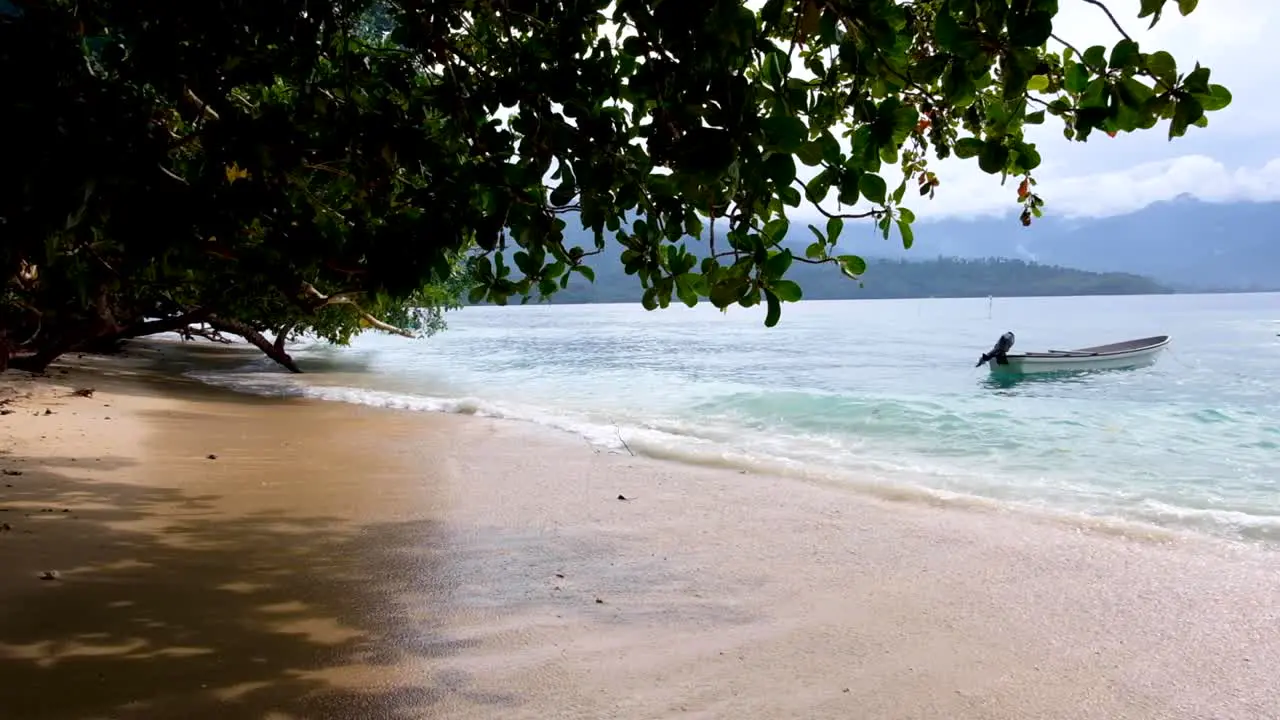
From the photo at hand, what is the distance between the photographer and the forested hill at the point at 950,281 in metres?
141

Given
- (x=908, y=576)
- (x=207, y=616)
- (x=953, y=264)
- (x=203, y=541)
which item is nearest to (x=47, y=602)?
(x=207, y=616)

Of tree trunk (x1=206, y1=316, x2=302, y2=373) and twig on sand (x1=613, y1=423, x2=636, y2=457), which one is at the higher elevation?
tree trunk (x1=206, y1=316, x2=302, y2=373)

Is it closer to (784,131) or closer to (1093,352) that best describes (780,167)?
(784,131)

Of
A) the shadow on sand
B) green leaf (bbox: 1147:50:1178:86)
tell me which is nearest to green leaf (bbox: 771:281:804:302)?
green leaf (bbox: 1147:50:1178:86)

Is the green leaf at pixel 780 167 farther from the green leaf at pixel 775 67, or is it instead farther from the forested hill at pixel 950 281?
the forested hill at pixel 950 281

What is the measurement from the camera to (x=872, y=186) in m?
2.44

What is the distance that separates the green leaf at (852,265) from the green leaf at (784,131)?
810 mm

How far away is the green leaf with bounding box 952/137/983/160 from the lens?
2.58 meters

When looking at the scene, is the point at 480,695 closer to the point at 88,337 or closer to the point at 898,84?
the point at 898,84

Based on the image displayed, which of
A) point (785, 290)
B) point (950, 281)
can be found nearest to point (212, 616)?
point (785, 290)

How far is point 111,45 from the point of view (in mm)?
3211

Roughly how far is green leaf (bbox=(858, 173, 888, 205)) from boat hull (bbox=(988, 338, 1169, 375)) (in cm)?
2260

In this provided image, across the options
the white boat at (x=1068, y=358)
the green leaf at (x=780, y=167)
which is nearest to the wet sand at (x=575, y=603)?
the green leaf at (x=780, y=167)

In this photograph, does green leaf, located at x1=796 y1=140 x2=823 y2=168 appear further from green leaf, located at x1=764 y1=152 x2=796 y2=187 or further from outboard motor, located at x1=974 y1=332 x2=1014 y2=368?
outboard motor, located at x1=974 y1=332 x2=1014 y2=368
